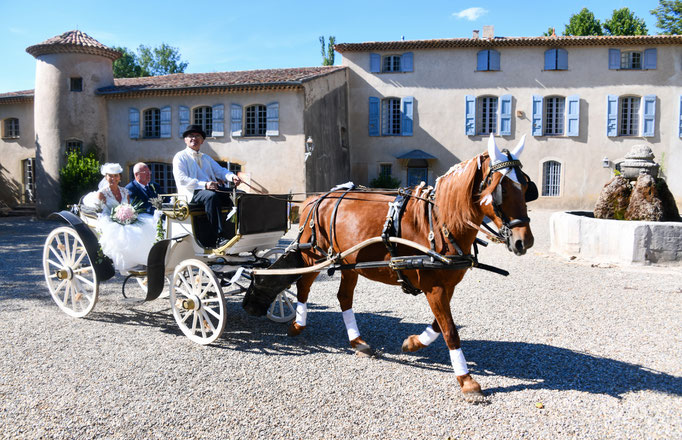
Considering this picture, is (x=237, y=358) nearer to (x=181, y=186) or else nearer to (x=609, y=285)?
(x=181, y=186)

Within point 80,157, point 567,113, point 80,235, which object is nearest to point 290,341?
point 80,235

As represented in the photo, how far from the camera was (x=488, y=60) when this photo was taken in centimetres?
2236

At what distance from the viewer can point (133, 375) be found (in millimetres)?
4039

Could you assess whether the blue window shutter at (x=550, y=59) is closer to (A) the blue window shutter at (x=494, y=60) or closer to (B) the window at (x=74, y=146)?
(A) the blue window shutter at (x=494, y=60)

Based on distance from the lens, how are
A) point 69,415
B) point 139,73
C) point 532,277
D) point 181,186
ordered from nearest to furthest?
point 69,415 < point 181,186 < point 532,277 < point 139,73

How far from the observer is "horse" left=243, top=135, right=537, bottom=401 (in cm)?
340

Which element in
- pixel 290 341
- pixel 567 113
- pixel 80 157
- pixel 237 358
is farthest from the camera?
pixel 567 113

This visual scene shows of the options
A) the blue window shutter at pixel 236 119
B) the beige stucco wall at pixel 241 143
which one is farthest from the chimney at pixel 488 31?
the blue window shutter at pixel 236 119

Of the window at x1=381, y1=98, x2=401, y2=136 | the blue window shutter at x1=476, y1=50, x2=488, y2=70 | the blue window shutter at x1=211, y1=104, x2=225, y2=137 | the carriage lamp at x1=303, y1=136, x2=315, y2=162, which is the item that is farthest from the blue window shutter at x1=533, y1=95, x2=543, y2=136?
the blue window shutter at x1=211, y1=104, x2=225, y2=137

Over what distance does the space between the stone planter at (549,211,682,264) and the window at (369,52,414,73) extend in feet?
47.5

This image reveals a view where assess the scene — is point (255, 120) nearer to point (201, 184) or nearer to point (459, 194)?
point (201, 184)

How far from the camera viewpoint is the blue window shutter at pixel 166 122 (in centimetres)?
1972

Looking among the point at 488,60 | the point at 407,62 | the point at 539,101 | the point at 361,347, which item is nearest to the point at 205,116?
the point at 407,62

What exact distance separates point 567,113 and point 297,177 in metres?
12.7
